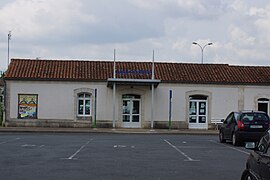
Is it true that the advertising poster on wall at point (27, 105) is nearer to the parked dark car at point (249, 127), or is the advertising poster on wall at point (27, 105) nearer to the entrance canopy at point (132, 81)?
the entrance canopy at point (132, 81)

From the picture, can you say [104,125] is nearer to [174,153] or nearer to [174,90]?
[174,90]

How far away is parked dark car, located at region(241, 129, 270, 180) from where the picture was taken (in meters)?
7.21

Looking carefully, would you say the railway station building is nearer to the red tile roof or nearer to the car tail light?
the red tile roof

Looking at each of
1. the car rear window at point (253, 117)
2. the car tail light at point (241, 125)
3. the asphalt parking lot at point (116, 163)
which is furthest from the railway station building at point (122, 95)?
the asphalt parking lot at point (116, 163)

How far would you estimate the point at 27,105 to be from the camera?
3384cm

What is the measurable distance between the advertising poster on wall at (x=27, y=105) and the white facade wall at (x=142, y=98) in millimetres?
268

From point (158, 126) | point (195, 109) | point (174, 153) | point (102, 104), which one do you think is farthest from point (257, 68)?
point (174, 153)

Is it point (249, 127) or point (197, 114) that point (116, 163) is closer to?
point (249, 127)

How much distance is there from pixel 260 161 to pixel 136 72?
89.6 ft

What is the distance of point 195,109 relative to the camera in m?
35.3

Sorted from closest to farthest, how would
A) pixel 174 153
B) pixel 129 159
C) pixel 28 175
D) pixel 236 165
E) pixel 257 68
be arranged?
→ pixel 28 175 < pixel 236 165 < pixel 129 159 < pixel 174 153 < pixel 257 68

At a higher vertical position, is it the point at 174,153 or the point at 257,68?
the point at 257,68

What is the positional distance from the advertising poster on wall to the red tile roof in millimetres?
1319

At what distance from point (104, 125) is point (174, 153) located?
56.6 feet
